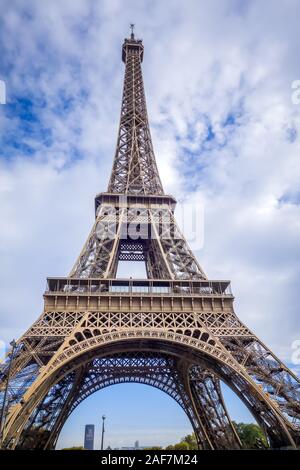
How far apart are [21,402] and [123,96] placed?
35.4 meters

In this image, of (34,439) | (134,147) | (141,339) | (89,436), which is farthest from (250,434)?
(89,436)

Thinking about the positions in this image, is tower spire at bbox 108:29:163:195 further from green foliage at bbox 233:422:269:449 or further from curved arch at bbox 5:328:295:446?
green foliage at bbox 233:422:269:449

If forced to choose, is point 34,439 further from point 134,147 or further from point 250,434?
point 250,434

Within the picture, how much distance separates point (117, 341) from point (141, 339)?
1.60 metres

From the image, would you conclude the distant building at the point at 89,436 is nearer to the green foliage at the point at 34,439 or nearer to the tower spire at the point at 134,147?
the green foliage at the point at 34,439

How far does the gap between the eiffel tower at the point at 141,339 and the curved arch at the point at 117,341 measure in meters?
0.06

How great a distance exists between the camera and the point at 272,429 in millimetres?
19047

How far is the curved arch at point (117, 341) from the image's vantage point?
1734cm

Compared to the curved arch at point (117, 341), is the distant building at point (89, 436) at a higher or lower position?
higher

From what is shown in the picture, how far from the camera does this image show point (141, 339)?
821 inches

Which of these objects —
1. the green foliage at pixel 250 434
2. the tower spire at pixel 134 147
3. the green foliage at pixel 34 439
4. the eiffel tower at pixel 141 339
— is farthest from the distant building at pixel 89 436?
the tower spire at pixel 134 147

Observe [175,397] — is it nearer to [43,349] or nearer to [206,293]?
[206,293]

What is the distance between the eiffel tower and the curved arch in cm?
6

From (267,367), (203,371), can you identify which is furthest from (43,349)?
(203,371)
